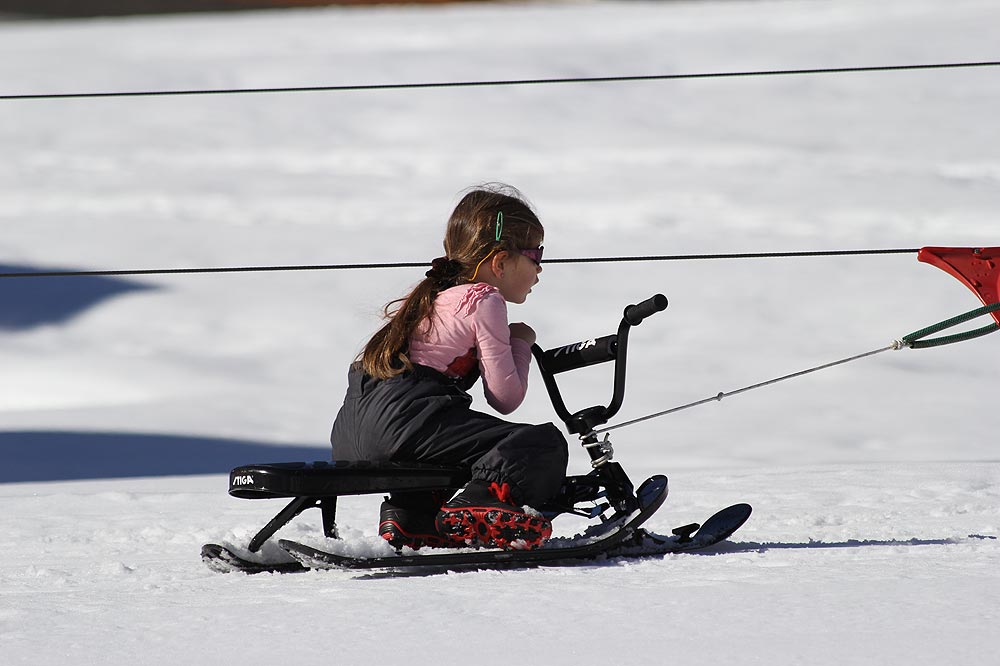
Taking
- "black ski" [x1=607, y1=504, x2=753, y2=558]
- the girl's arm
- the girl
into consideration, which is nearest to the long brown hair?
the girl

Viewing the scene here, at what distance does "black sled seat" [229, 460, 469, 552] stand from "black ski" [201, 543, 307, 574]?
1.3 inches

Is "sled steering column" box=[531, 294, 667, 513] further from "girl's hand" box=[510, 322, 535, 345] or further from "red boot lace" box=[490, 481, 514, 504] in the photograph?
"red boot lace" box=[490, 481, 514, 504]

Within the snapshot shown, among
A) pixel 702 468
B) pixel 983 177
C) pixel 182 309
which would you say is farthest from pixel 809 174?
pixel 702 468

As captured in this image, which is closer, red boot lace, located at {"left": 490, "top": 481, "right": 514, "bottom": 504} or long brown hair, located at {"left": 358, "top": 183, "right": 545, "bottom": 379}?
red boot lace, located at {"left": 490, "top": 481, "right": 514, "bottom": 504}

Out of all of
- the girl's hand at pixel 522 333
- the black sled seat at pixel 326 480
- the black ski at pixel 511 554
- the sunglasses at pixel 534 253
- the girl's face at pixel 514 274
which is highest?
the sunglasses at pixel 534 253

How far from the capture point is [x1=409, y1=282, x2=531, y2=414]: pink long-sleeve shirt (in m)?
2.90

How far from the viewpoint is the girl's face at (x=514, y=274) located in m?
3.02

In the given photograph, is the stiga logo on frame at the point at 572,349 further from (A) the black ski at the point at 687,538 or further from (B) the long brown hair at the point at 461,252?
(A) the black ski at the point at 687,538

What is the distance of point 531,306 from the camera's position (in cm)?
830

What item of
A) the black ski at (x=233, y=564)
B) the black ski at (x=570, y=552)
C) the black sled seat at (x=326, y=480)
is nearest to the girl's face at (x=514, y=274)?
the black sled seat at (x=326, y=480)

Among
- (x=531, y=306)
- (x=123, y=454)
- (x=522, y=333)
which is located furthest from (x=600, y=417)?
(x=531, y=306)

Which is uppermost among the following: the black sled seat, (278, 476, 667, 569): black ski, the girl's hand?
the girl's hand

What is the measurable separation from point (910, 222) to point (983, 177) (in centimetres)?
119

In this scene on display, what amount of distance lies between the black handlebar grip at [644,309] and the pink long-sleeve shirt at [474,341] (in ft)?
0.84
